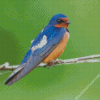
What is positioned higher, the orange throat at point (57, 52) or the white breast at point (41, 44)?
the white breast at point (41, 44)

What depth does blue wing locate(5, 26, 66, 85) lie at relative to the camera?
1.11m

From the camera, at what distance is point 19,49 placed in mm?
1595

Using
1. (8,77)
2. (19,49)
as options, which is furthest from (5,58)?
(8,77)

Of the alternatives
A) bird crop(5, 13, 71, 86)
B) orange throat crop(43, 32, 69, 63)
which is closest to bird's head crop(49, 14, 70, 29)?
bird crop(5, 13, 71, 86)

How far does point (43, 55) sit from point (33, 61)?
129 millimetres

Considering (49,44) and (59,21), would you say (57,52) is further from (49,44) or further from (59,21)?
(59,21)

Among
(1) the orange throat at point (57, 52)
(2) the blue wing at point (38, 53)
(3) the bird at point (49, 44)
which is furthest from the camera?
(1) the orange throat at point (57, 52)

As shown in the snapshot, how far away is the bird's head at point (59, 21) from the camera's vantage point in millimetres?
1467

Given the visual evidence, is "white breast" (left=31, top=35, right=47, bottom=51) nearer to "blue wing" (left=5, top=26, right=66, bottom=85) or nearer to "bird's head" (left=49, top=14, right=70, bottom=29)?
"blue wing" (left=5, top=26, right=66, bottom=85)

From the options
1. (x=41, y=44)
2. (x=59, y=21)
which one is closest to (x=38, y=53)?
(x=41, y=44)

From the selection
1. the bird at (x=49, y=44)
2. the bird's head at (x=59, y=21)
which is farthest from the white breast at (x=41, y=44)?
the bird's head at (x=59, y=21)

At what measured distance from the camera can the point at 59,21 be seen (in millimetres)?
1493

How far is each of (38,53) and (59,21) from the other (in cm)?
29

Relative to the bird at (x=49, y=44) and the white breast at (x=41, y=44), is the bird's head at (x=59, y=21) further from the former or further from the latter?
the white breast at (x=41, y=44)
